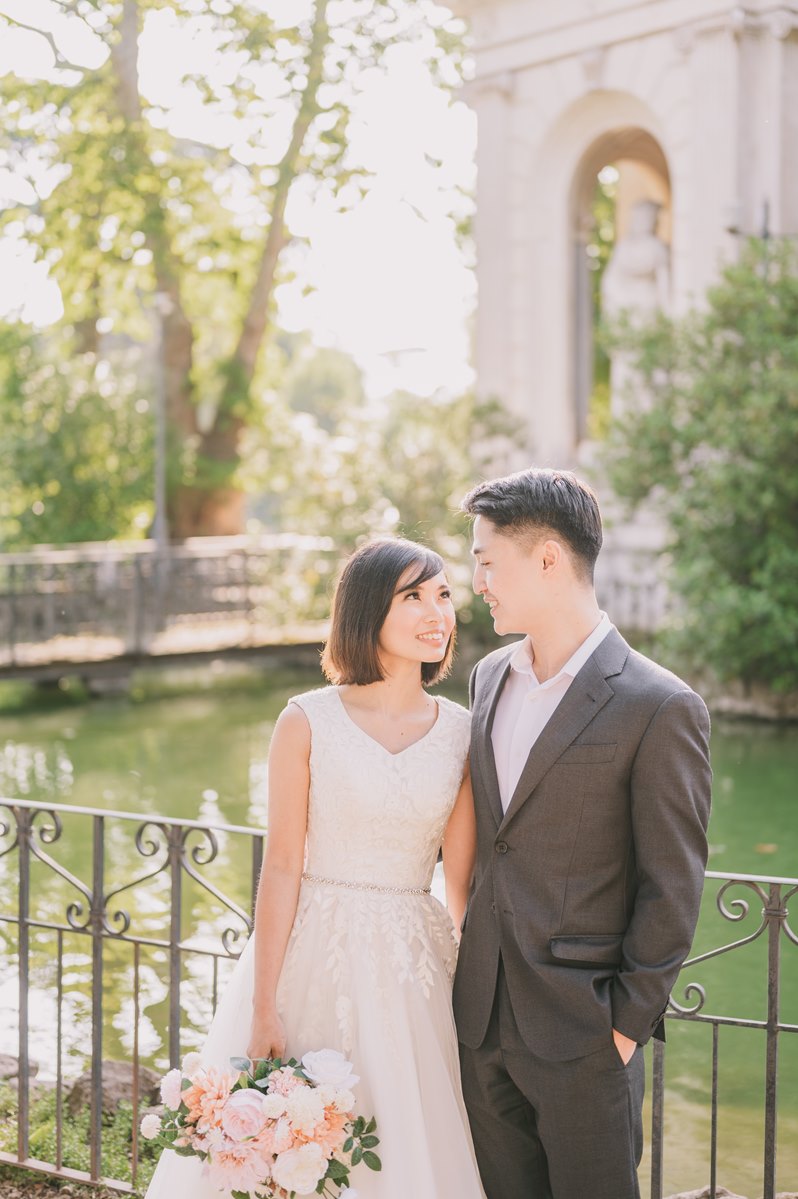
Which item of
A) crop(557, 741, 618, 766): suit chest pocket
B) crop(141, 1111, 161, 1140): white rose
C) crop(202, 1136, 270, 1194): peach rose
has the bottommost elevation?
crop(202, 1136, 270, 1194): peach rose

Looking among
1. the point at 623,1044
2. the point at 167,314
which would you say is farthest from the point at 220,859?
the point at 167,314

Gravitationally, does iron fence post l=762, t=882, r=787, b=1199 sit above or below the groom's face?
below

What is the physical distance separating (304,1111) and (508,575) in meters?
1.17

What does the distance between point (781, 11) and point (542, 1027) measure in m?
16.6

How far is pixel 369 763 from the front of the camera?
3234 millimetres

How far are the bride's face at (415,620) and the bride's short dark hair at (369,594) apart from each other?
11mm

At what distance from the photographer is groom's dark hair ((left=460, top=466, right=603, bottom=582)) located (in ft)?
9.92

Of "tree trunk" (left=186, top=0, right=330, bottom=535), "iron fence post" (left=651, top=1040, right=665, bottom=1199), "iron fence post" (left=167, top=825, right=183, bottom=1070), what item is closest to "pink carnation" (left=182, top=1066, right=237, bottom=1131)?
"iron fence post" (left=167, top=825, right=183, bottom=1070)

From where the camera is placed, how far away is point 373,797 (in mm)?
3225

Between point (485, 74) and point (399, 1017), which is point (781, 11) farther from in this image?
point (399, 1017)

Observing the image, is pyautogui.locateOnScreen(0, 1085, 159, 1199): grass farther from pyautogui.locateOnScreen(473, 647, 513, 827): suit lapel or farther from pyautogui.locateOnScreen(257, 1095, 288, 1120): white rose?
pyautogui.locateOnScreen(473, 647, 513, 827): suit lapel

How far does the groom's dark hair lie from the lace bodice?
1.81 feet

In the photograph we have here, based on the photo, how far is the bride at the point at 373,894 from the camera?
3.17m

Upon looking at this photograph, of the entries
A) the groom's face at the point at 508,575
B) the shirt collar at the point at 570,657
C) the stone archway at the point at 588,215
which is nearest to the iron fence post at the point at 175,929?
the shirt collar at the point at 570,657
